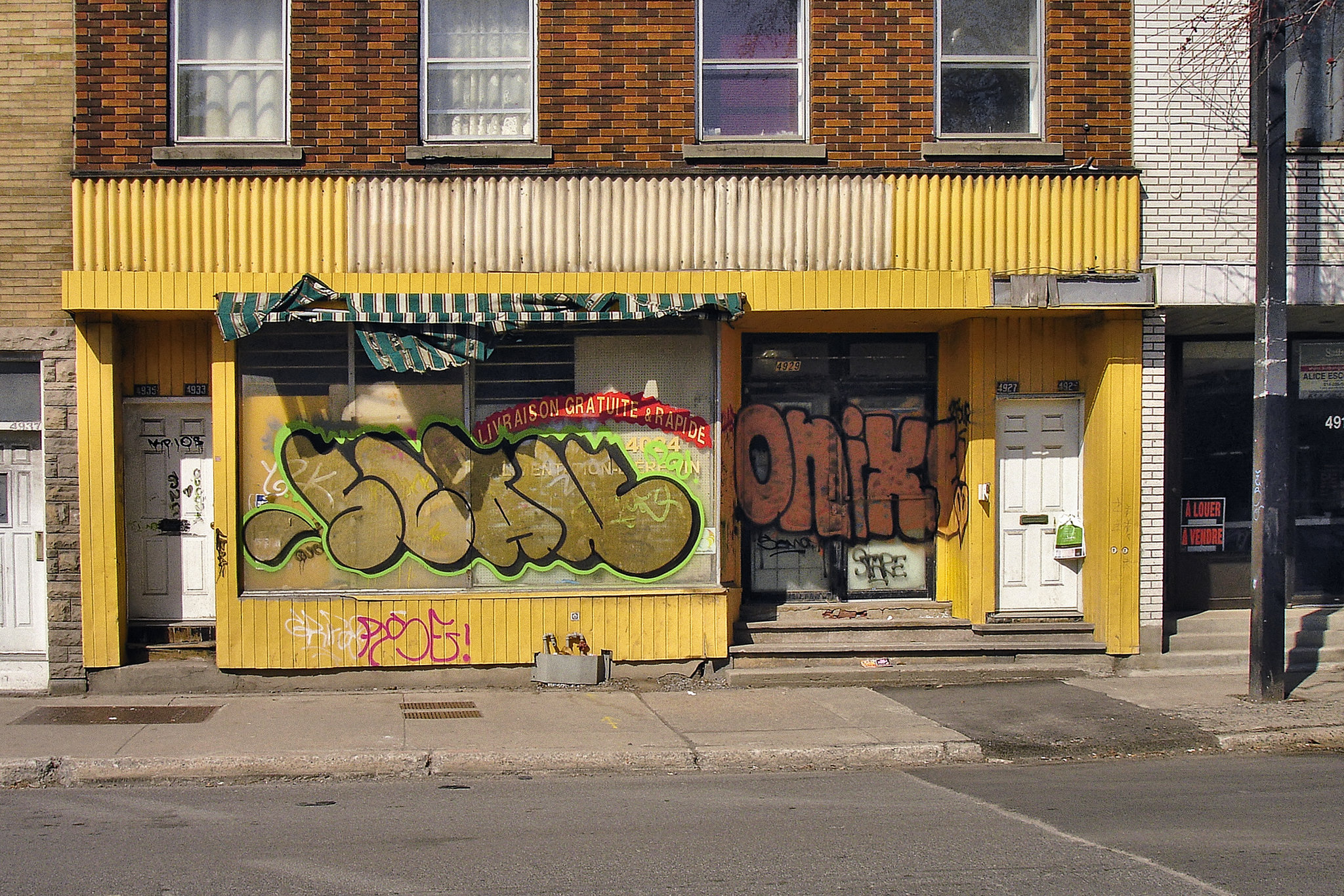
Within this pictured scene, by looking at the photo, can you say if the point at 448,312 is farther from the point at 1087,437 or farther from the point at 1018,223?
the point at 1087,437

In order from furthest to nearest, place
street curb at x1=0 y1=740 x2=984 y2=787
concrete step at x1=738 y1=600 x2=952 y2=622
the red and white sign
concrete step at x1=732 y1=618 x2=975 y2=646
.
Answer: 1. the red and white sign
2. concrete step at x1=738 y1=600 x2=952 y2=622
3. concrete step at x1=732 y1=618 x2=975 y2=646
4. street curb at x1=0 y1=740 x2=984 y2=787

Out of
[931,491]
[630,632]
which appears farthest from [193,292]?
[931,491]

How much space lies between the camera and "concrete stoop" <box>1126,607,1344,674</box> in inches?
404

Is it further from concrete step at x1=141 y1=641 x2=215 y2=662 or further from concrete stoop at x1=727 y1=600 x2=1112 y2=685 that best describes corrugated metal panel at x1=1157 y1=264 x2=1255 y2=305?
concrete step at x1=141 y1=641 x2=215 y2=662

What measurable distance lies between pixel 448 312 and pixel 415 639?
2875 millimetres

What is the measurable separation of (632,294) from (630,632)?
300cm

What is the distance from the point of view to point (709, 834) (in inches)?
234

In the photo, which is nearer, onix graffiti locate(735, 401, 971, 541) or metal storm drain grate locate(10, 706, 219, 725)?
metal storm drain grate locate(10, 706, 219, 725)

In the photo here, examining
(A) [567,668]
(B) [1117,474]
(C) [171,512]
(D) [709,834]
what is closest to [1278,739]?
(B) [1117,474]

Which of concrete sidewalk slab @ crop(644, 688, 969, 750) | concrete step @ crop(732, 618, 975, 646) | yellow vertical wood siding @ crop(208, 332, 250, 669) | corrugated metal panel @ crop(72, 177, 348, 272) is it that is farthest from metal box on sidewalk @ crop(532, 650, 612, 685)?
corrugated metal panel @ crop(72, 177, 348, 272)

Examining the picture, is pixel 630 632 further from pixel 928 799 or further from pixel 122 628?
pixel 122 628

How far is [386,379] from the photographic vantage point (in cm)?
978

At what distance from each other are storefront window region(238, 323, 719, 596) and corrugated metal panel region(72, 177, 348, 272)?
69 cm

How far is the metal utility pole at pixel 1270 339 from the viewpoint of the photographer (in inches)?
346
